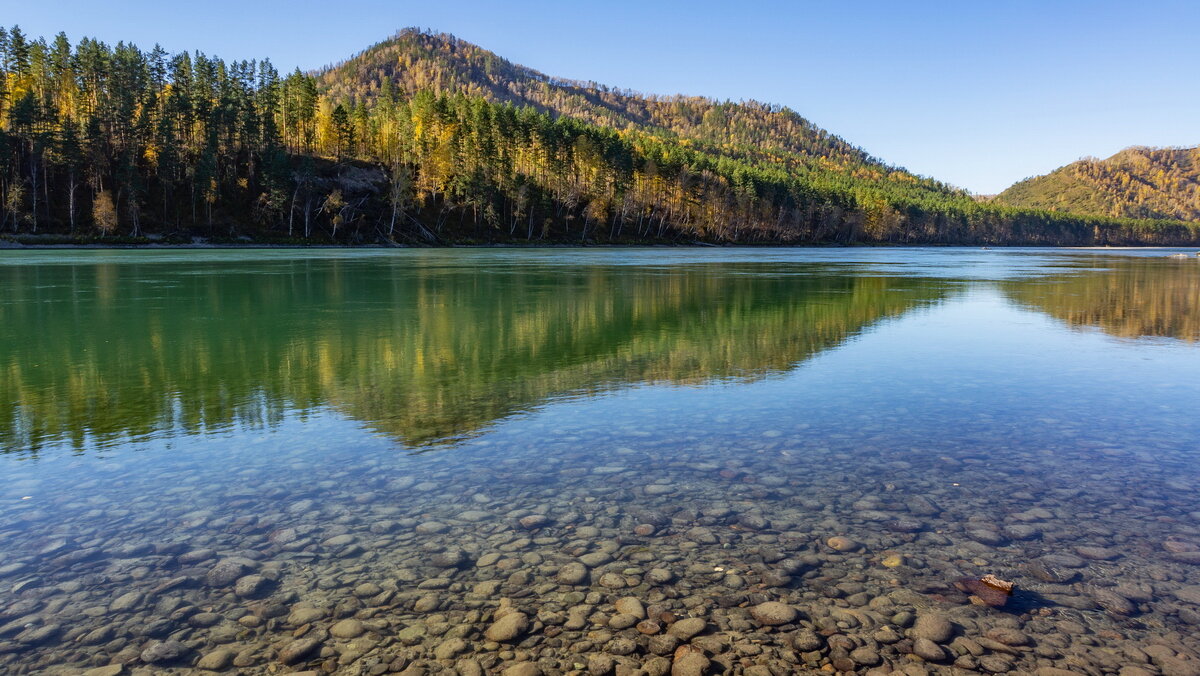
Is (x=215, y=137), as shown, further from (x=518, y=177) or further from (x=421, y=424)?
(x=421, y=424)

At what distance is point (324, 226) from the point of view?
Answer: 104750mm

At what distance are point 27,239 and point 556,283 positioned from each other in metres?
79.2

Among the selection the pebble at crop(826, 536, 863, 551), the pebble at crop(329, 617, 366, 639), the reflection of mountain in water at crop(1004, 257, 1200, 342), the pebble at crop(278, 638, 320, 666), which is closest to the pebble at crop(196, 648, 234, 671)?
the pebble at crop(278, 638, 320, 666)

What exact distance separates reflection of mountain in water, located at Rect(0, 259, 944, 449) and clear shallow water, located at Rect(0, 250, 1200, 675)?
0.15 metres

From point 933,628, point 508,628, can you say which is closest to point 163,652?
point 508,628

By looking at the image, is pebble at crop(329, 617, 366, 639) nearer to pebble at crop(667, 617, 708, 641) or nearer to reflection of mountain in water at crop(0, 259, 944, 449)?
pebble at crop(667, 617, 708, 641)

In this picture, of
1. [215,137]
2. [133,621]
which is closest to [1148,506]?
[133,621]

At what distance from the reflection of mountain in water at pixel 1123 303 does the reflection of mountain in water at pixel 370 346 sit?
20.5ft

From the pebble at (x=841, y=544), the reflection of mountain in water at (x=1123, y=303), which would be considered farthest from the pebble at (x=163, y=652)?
the reflection of mountain in water at (x=1123, y=303)

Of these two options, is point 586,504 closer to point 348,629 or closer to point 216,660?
point 348,629

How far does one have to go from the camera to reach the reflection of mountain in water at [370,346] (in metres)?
11.7

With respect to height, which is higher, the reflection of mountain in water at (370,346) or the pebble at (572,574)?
the reflection of mountain in water at (370,346)

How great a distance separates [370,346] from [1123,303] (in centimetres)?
3310

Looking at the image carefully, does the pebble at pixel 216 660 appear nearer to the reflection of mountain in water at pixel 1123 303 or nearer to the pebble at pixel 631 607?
the pebble at pixel 631 607
